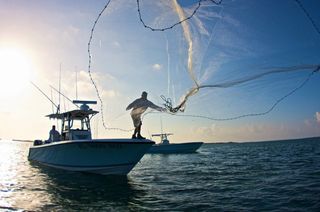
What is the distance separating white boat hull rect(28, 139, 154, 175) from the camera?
17.9 m

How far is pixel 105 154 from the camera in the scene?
1836 cm

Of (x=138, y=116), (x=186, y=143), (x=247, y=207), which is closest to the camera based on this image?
(x=247, y=207)

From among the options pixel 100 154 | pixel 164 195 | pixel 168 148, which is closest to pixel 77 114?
pixel 100 154

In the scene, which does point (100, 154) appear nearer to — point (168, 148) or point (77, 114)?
point (77, 114)

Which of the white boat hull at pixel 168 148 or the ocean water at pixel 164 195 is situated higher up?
the white boat hull at pixel 168 148

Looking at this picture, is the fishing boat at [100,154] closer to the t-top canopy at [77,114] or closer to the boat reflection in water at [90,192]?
the boat reflection in water at [90,192]

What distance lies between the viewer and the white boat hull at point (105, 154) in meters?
17.9

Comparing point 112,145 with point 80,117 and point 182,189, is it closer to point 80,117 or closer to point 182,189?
point 182,189

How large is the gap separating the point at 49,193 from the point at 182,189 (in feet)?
18.6

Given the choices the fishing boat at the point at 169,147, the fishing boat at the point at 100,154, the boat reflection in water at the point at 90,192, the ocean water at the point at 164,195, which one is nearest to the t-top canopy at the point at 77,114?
the fishing boat at the point at 100,154

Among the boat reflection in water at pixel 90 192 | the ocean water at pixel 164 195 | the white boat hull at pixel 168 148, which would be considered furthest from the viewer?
the white boat hull at pixel 168 148

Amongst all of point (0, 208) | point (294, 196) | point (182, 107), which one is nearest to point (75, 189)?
point (0, 208)

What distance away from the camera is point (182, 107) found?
44.2 ft

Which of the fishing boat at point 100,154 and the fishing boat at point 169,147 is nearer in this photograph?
the fishing boat at point 100,154
